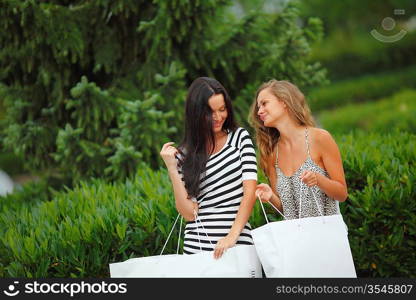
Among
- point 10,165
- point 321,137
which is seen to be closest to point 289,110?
point 321,137

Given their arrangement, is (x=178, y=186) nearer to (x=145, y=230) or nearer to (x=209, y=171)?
(x=209, y=171)

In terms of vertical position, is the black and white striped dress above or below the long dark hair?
below

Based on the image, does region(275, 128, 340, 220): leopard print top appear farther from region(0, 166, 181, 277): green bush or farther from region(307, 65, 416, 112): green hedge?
region(307, 65, 416, 112): green hedge

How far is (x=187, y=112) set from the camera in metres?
3.08

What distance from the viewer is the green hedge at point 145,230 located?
356 centimetres

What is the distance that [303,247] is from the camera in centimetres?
275

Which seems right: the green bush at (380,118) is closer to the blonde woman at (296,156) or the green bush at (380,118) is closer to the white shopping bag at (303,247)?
the blonde woman at (296,156)

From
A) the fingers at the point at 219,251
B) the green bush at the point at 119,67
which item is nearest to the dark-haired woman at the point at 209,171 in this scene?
the fingers at the point at 219,251

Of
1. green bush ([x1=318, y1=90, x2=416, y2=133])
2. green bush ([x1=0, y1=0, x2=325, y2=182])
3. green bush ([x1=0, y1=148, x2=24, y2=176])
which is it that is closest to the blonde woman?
green bush ([x1=0, y1=0, x2=325, y2=182])

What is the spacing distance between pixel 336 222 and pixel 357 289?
1.67 ft

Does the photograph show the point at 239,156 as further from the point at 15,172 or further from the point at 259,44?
the point at 15,172

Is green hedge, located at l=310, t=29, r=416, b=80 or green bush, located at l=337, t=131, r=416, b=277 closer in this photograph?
green bush, located at l=337, t=131, r=416, b=277

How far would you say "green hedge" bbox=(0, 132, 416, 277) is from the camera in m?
3.56

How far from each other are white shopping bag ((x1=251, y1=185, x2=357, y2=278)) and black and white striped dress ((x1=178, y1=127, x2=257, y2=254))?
10.2 inches
